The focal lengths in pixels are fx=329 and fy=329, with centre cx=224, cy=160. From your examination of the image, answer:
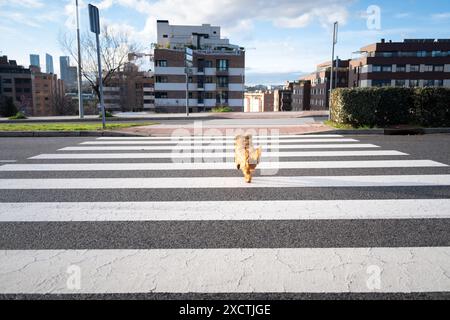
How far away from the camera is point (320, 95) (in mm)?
91062

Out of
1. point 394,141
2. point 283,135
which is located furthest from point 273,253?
point 283,135

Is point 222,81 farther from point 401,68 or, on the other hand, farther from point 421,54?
point 421,54

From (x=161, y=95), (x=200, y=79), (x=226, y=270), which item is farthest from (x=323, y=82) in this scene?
(x=226, y=270)

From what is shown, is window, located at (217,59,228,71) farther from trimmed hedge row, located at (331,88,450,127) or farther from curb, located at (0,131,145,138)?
curb, located at (0,131,145,138)

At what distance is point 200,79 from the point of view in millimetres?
62188

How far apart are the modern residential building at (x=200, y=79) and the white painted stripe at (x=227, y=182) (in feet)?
177

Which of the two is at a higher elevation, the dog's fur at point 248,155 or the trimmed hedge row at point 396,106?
the trimmed hedge row at point 396,106

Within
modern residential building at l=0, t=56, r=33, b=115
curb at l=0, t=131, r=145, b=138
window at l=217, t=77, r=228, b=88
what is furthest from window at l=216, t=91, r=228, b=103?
modern residential building at l=0, t=56, r=33, b=115

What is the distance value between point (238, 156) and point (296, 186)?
3.85 ft

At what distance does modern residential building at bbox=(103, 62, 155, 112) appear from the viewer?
318 feet

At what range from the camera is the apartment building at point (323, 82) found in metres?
84.4

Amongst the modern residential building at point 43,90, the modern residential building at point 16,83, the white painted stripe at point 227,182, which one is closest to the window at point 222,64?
the white painted stripe at point 227,182

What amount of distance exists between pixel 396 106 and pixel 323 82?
78.5 m

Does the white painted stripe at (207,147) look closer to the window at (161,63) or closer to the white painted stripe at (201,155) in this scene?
the white painted stripe at (201,155)
